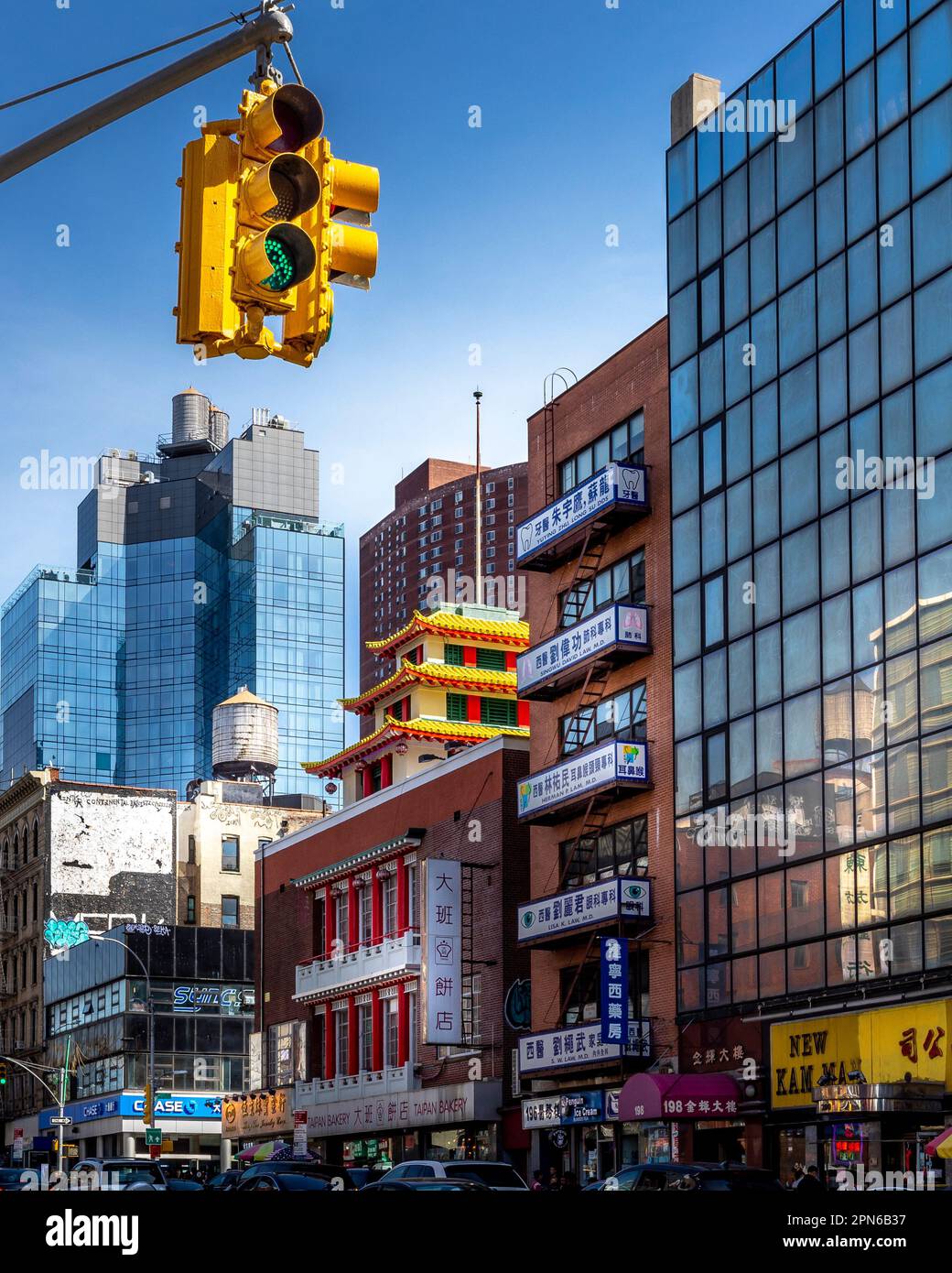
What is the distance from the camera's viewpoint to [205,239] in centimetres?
1195

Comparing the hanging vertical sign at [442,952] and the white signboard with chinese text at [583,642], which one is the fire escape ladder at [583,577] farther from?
the hanging vertical sign at [442,952]

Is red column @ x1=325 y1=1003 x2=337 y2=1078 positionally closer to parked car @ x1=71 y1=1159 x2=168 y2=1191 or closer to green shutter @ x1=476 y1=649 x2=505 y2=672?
green shutter @ x1=476 y1=649 x2=505 y2=672

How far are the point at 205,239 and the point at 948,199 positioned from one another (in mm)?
32234

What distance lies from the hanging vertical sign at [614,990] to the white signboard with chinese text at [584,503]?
1213 centimetres

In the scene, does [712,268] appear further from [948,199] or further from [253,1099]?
[253,1099]

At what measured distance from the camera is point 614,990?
161ft

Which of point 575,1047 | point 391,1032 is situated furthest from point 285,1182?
point 391,1032

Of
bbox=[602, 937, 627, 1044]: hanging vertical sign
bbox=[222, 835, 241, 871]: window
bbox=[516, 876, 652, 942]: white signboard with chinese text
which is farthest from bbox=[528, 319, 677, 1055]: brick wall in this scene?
bbox=[222, 835, 241, 871]: window

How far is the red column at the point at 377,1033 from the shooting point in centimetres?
6538

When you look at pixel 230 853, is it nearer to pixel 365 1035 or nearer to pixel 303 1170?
pixel 365 1035

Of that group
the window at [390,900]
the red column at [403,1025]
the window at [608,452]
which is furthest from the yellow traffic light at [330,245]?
the window at [390,900]

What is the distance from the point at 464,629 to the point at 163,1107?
33135 millimetres

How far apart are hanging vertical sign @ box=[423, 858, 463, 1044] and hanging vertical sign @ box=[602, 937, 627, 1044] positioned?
9.90 metres
